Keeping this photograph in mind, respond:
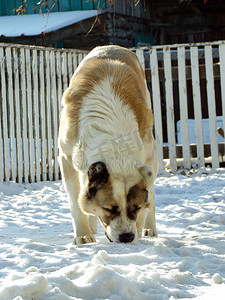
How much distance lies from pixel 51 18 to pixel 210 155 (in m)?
8.25

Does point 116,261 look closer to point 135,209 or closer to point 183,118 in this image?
point 135,209

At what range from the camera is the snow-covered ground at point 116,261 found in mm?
2438

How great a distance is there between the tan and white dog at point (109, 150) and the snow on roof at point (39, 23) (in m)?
Answer: 10.7

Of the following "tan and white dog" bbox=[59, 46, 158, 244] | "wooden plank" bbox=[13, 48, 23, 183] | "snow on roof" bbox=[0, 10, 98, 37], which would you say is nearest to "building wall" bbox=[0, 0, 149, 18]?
"snow on roof" bbox=[0, 10, 98, 37]

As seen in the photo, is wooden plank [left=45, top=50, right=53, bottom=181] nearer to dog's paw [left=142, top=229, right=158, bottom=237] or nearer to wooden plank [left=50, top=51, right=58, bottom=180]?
wooden plank [left=50, top=51, right=58, bottom=180]

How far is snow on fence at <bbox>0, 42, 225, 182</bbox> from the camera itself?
29.8 ft

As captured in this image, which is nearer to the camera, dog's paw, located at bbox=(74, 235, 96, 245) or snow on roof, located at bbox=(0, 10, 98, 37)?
dog's paw, located at bbox=(74, 235, 96, 245)

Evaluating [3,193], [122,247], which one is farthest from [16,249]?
[3,193]

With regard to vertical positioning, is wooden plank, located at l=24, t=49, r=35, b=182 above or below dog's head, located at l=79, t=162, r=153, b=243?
above

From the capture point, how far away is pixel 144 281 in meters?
2.63

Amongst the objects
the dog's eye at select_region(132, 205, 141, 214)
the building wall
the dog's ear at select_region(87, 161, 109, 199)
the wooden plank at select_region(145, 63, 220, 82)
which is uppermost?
the building wall

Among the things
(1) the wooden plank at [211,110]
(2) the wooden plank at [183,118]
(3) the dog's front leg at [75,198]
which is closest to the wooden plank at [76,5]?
(2) the wooden plank at [183,118]

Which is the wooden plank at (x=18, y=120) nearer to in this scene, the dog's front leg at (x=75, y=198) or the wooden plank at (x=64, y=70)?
the wooden plank at (x=64, y=70)

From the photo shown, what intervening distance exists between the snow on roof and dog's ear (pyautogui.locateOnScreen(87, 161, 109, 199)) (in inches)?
466
